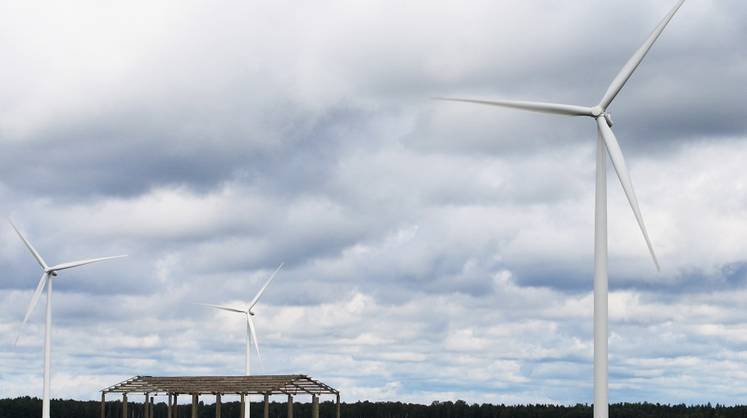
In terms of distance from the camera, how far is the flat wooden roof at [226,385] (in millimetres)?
52062

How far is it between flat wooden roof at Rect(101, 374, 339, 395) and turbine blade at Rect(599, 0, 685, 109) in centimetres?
2302

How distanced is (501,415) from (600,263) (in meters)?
76.8

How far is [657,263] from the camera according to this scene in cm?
2655

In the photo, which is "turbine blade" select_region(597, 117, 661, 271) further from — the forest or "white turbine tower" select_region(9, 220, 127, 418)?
the forest

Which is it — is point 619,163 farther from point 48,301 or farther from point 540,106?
point 48,301

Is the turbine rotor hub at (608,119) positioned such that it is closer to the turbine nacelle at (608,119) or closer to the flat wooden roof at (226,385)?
the turbine nacelle at (608,119)

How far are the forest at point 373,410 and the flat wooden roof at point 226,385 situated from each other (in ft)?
129

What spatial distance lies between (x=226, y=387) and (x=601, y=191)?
2796cm

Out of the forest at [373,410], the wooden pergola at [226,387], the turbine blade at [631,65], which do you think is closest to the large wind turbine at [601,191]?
the turbine blade at [631,65]

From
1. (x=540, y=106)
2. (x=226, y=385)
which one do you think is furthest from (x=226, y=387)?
(x=540, y=106)

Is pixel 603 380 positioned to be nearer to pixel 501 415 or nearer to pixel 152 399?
pixel 152 399

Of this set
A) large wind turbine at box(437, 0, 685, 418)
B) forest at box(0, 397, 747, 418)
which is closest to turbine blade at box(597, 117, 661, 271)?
large wind turbine at box(437, 0, 685, 418)

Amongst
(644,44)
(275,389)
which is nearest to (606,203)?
(644,44)

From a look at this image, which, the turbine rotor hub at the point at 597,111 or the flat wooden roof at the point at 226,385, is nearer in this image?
the turbine rotor hub at the point at 597,111
